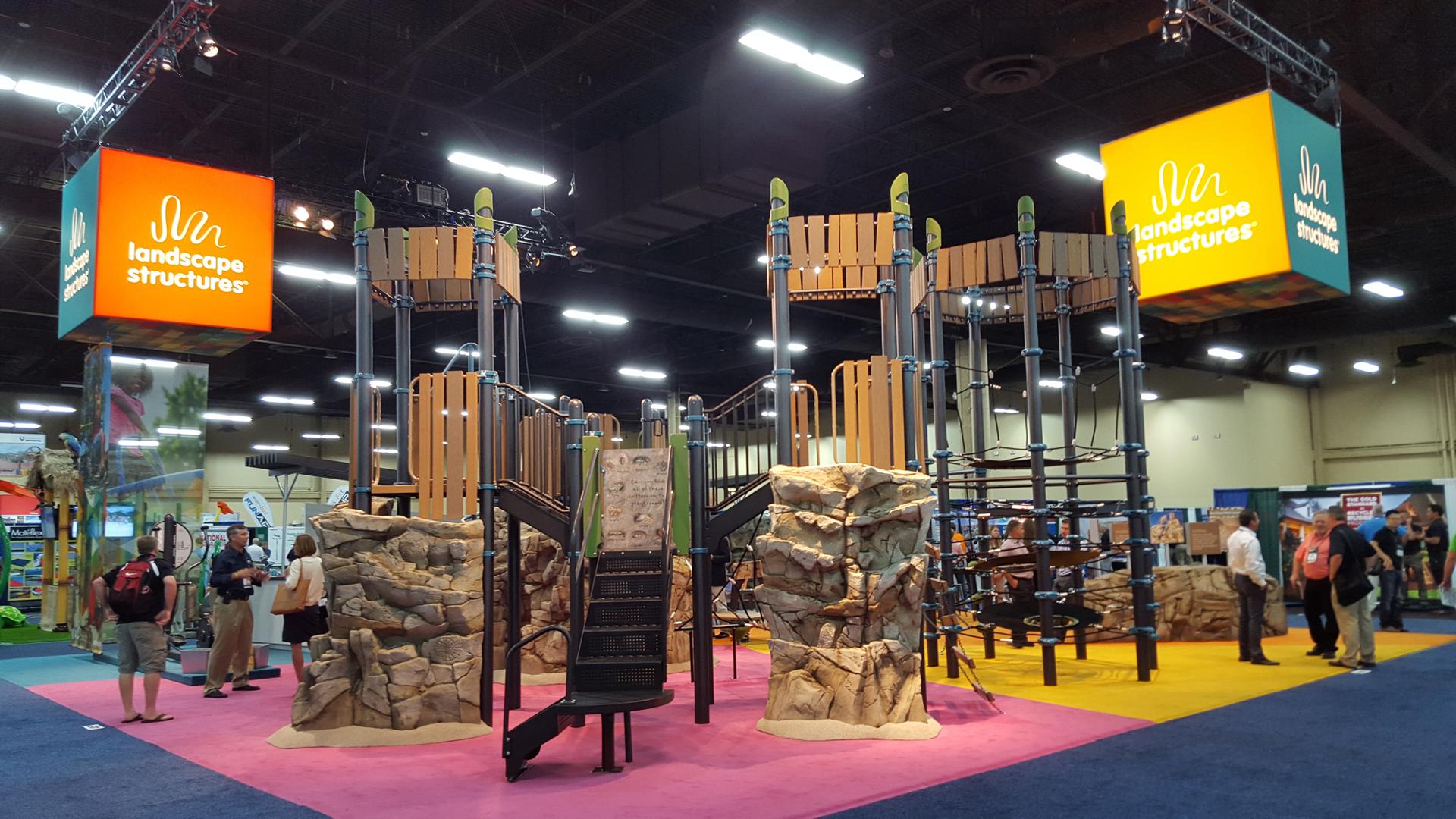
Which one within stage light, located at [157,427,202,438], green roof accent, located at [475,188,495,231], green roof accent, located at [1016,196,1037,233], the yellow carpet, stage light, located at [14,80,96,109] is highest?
stage light, located at [14,80,96,109]

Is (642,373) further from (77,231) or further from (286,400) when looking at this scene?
(77,231)

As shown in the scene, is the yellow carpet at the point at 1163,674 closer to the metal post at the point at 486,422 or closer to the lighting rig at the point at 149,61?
the metal post at the point at 486,422

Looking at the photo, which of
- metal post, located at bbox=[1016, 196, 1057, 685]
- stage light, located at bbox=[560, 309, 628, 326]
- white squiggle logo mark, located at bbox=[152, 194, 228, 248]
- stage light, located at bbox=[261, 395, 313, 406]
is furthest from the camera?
stage light, located at bbox=[261, 395, 313, 406]

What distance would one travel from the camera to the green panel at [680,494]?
8.98 m

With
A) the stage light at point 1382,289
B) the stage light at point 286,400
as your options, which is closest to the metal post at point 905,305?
the stage light at point 1382,289

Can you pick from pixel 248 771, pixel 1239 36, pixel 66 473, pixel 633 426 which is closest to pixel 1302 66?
pixel 1239 36

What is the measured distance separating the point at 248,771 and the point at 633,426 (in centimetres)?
3516

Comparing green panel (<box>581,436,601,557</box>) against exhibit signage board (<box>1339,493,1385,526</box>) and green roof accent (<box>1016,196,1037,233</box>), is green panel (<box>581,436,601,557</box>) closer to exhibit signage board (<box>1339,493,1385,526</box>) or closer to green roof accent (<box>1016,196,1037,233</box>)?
green roof accent (<box>1016,196,1037,233</box>)

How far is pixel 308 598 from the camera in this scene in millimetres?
10625

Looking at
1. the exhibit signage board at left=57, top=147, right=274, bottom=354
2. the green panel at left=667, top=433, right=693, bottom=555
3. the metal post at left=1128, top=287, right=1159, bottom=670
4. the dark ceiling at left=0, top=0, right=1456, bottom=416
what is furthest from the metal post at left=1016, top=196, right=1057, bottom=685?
the exhibit signage board at left=57, top=147, right=274, bottom=354

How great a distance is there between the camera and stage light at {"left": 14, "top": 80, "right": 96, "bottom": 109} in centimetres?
1199

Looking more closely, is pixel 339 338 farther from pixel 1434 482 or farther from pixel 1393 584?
→ pixel 1434 482

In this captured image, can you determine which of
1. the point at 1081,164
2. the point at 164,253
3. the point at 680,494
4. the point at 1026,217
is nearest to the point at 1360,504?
the point at 1081,164

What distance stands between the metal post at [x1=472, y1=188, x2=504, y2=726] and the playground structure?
0.02 m
